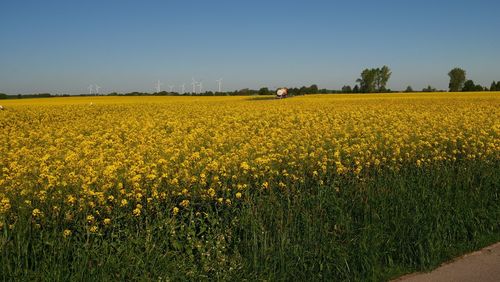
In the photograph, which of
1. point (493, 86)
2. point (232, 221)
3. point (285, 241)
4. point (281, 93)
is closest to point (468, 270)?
point (285, 241)

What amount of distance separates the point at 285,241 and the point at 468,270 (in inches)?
90.7

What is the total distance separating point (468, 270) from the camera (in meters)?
5.62

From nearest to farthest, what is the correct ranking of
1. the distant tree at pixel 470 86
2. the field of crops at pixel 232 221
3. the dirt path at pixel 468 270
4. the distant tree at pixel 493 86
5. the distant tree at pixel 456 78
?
1. the field of crops at pixel 232 221
2. the dirt path at pixel 468 270
3. the distant tree at pixel 493 86
4. the distant tree at pixel 470 86
5. the distant tree at pixel 456 78

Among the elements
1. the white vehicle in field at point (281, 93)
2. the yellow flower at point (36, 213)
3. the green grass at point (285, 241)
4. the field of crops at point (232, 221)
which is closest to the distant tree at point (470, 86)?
the white vehicle in field at point (281, 93)

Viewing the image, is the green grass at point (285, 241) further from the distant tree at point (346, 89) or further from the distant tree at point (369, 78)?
the distant tree at point (369, 78)

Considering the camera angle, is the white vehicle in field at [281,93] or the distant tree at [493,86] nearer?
the white vehicle in field at [281,93]

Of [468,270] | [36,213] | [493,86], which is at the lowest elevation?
[468,270]

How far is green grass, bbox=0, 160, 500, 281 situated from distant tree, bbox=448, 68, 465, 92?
11329 cm

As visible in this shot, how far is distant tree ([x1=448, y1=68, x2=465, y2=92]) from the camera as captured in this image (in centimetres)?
11025

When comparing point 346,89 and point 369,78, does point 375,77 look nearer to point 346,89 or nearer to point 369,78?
point 369,78

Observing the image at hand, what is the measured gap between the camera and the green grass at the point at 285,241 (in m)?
5.14

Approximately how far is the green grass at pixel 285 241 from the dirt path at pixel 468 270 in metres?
0.15

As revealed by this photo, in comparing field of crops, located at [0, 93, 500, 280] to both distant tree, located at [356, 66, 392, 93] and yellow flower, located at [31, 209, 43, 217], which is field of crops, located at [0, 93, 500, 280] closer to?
yellow flower, located at [31, 209, 43, 217]

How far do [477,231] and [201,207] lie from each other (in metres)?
4.22
